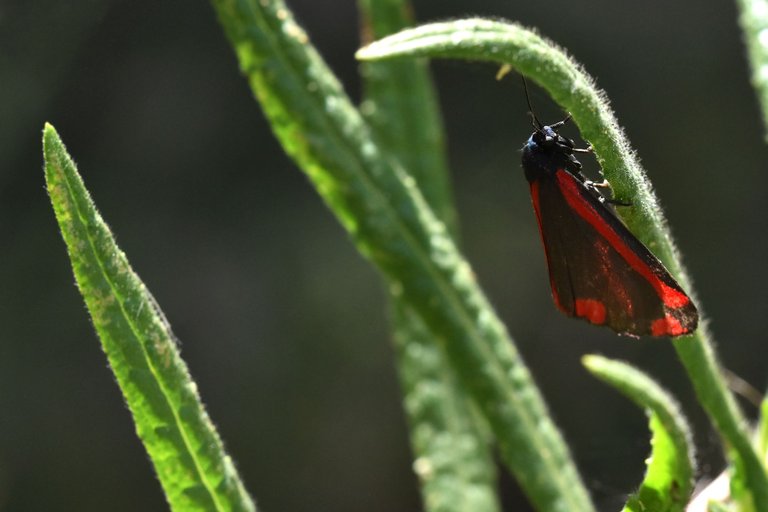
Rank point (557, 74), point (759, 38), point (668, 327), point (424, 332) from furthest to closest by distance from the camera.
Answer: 1. point (424, 332)
2. point (759, 38)
3. point (668, 327)
4. point (557, 74)

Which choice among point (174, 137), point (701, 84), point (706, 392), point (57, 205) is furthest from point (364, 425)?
point (57, 205)

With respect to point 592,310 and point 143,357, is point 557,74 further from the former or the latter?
point 143,357

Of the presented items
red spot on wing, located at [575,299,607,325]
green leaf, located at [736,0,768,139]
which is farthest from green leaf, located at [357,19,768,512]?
green leaf, located at [736,0,768,139]

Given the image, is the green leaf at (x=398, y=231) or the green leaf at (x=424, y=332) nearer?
the green leaf at (x=398, y=231)

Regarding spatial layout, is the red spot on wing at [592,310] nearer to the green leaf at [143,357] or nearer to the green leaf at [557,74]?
the green leaf at [557,74]

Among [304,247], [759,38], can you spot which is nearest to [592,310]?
[759,38]

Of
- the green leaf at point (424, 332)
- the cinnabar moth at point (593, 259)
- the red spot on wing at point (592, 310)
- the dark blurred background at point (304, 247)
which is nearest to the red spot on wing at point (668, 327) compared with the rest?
the cinnabar moth at point (593, 259)
